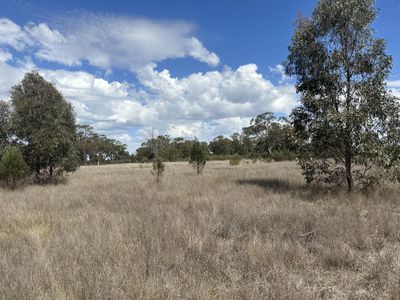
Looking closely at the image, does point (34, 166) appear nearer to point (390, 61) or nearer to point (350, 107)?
point (350, 107)

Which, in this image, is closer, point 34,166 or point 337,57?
point 337,57

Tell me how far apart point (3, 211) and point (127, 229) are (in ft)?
18.7

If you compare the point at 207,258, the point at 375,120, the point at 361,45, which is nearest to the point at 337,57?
the point at 361,45

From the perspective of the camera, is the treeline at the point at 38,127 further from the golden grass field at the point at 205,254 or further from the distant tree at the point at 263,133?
the distant tree at the point at 263,133

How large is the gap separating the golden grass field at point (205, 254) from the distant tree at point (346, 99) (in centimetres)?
326

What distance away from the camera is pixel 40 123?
22391 mm

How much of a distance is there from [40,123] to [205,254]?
19412mm

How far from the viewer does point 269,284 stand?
4.71 metres

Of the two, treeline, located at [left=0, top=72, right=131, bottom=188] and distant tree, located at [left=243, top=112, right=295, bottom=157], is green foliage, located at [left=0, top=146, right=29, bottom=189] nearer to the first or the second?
treeline, located at [left=0, top=72, right=131, bottom=188]

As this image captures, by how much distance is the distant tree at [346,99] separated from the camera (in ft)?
42.3

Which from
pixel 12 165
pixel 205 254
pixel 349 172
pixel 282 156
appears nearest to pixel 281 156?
pixel 282 156

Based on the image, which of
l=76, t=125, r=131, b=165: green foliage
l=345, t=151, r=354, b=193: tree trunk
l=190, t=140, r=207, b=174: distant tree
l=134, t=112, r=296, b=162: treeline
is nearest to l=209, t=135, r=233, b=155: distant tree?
l=134, t=112, r=296, b=162: treeline

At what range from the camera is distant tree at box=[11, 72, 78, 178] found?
21.8 metres

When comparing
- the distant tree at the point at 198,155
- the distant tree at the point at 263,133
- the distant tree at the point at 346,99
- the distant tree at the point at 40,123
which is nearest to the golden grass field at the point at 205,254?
the distant tree at the point at 346,99
